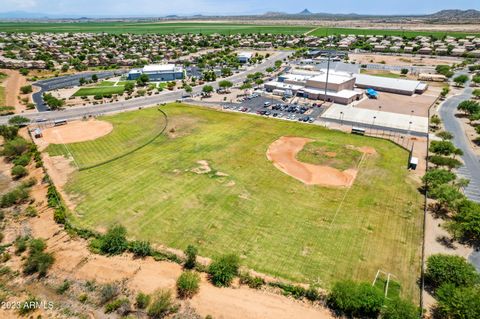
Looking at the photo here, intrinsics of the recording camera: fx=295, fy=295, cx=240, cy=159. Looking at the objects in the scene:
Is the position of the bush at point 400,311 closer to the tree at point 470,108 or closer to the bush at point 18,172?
Answer: the bush at point 18,172

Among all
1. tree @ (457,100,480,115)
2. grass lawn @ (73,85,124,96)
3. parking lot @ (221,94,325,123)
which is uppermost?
tree @ (457,100,480,115)

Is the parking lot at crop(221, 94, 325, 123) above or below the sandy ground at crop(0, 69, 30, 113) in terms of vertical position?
below

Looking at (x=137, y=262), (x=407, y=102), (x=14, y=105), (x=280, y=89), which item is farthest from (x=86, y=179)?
(x=407, y=102)

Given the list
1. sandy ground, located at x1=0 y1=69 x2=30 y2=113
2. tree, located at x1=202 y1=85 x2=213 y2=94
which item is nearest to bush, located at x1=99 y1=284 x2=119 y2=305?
tree, located at x1=202 y1=85 x2=213 y2=94

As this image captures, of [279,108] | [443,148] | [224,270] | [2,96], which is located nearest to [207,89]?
[279,108]

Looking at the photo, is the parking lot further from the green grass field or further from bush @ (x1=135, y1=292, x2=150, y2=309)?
bush @ (x1=135, y1=292, x2=150, y2=309)

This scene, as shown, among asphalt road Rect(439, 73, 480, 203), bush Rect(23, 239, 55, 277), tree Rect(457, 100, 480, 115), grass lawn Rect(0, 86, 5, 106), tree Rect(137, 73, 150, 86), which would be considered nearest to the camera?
bush Rect(23, 239, 55, 277)

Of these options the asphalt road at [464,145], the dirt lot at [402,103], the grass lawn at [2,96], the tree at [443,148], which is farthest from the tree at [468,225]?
the grass lawn at [2,96]

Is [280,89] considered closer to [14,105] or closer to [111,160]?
[111,160]
